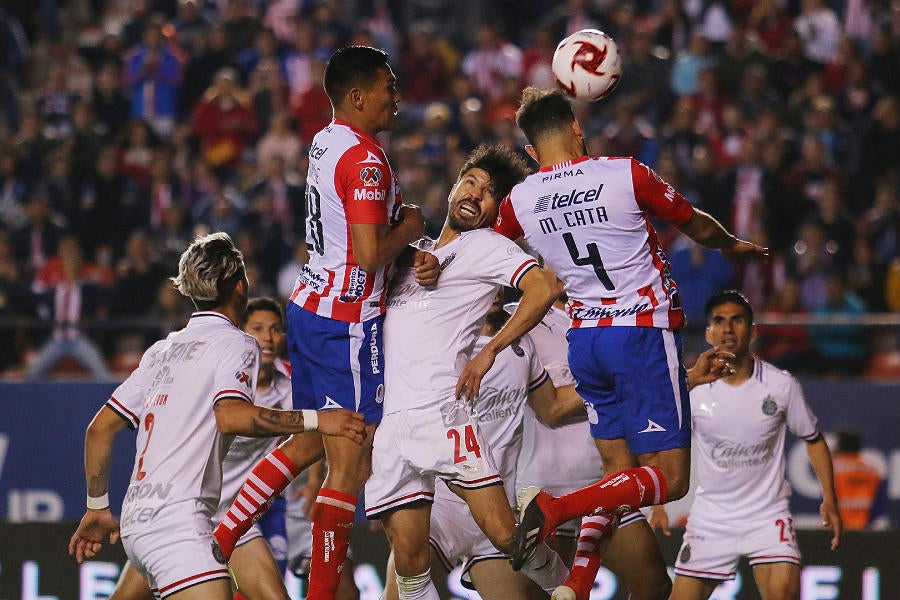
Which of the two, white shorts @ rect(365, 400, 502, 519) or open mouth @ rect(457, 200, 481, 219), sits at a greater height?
open mouth @ rect(457, 200, 481, 219)

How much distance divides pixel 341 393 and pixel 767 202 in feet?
27.1

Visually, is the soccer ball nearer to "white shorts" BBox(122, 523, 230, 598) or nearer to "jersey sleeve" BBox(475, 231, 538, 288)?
"jersey sleeve" BBox(475, 231, 538, 288)

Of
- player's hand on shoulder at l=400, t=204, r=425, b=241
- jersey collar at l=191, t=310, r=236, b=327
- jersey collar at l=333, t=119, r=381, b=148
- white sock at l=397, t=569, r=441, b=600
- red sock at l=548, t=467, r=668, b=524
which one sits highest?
jersey collar at l=333, t=119, r=381, b=148

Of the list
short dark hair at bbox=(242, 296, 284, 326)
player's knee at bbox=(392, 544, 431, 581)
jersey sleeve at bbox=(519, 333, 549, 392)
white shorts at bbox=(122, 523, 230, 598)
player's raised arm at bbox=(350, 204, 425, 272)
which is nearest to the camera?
white shorts at bbox=(122, 523, 230, 598)

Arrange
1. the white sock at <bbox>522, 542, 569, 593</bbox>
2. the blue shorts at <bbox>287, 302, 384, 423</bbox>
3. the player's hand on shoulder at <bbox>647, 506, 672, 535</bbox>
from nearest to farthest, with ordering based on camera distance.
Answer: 1. the blue shorts at <bbox>287, 302, 384, 423</bbox>
2. the white sock at <bbox>522, 542, 569, 593</bbox>
3. the player's hand on shoulder at <bbox>647, 506, 672, 535</bbox>

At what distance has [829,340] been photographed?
40.9 ft


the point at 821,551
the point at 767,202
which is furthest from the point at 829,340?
the point at 821,551

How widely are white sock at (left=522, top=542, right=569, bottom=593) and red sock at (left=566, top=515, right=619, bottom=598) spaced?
0.27m

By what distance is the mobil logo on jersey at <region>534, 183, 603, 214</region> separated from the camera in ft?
24.1

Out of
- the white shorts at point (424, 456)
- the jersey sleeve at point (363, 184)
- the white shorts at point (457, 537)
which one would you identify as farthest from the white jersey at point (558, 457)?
the jersey sleeve at point (363, 184)

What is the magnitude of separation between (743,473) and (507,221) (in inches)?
93.4

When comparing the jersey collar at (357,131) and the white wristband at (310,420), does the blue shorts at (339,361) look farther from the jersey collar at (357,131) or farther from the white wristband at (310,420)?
the jersey collar at (357,131)

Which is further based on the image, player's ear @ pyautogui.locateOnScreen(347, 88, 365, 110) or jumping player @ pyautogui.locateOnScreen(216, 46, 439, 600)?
player's ear @ pyautogui.locateOnScreen(347, 88, 365, 110)

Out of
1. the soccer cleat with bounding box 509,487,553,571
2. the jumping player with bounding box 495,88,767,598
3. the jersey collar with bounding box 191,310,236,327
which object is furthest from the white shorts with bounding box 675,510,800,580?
the jersey collar with bounding box 191,310,236,327
